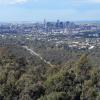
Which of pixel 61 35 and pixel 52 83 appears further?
pixel 61 35

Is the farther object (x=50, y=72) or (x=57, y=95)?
(x=50, y=72)

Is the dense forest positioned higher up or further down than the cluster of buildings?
higher up

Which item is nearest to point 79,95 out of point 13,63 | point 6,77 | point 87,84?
point 87,84

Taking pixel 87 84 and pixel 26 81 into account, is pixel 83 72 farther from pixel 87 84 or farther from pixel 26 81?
pixel 26 81

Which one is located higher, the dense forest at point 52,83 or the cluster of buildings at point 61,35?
the dense forest at point 52,83

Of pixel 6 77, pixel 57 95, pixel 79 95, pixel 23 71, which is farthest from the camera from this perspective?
pixel 23 71

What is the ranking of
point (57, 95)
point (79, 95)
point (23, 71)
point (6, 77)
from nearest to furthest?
point (57, 95)
point (79, 95)
point (6, 77)
point (23, 71)

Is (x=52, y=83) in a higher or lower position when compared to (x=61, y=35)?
higher

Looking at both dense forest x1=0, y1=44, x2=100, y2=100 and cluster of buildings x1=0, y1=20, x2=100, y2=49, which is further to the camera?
cluster of buildings x1=0, y1=20, x2=100, y2=49

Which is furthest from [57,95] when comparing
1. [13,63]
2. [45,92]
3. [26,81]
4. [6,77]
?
[13,63]

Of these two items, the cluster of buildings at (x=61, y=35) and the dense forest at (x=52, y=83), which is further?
the cluster of buildings at (x=61, y=35)
